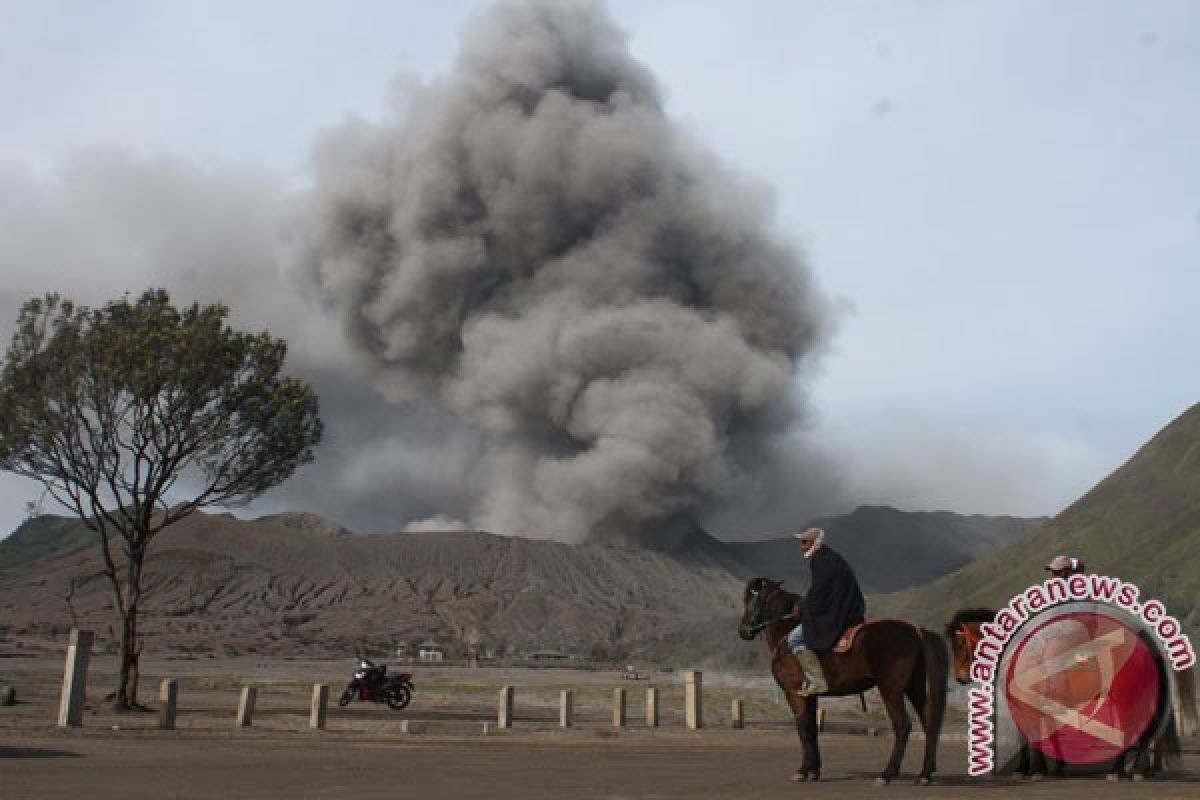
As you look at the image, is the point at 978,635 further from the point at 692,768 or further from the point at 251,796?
the point at 251,796

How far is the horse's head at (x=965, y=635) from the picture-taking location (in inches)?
516

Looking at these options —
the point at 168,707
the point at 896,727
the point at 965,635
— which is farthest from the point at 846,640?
the point at 168,707

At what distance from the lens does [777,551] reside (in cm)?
18388

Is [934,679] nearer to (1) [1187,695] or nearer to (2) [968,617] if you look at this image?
(2) [968,617]

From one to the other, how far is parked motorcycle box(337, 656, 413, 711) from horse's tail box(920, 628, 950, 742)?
2393 cm

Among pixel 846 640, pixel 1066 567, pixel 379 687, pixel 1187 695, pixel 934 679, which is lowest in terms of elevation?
pixel 379 687

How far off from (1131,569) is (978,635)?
7775 cm

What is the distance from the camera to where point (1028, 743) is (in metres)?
12.3

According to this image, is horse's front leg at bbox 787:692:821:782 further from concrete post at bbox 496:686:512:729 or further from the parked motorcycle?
the parked motorcycle

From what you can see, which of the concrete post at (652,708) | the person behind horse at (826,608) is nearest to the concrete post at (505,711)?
the concrete post at (652,708)

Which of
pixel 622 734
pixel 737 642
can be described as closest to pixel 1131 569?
pixel 737 642

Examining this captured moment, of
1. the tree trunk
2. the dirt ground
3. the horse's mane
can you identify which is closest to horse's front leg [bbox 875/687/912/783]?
the dirt ground

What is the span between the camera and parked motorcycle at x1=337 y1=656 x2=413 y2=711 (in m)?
33.8

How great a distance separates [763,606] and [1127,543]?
85.7 metres
